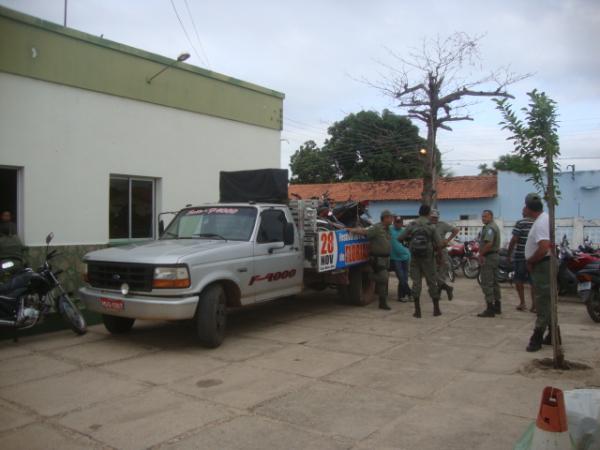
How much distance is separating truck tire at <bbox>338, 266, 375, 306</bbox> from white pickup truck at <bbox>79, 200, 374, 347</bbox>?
1.32 feet

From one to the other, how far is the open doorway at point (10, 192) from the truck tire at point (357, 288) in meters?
5.82

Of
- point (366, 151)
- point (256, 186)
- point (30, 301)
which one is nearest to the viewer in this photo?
point (30, 301)

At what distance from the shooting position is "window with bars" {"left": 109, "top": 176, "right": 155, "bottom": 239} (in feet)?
34.6

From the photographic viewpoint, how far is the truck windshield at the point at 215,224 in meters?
7.84

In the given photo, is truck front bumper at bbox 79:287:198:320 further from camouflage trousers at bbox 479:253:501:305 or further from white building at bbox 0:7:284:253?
camouflage trousers at bbox 479:253:501:305

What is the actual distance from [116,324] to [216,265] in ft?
6.55

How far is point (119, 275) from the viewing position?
22.5 feet

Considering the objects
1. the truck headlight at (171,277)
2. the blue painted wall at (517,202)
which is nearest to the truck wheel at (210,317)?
the truck headlight at (171,277)

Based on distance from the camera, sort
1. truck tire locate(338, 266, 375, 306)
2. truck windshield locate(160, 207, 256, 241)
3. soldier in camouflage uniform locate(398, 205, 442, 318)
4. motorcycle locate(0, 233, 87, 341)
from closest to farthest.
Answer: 1. motorcycle locate(0, 233, 87, 341)
2. truck windshield locate(160, 207, 256, 241)
3. soldier in camouflage uniform locate(398, 205, 442, 318)
4. truck tire locate(338, 266, 375, 306)

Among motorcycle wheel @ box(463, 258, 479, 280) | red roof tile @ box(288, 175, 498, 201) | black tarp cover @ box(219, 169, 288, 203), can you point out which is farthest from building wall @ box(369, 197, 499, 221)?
black tarp cover @ box(219, 169, 288, 203)

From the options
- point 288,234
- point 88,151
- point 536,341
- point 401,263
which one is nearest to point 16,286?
point 88,151

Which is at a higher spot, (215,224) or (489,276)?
(215,224)

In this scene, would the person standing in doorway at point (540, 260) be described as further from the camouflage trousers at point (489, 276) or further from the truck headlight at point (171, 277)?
the truck headlight at point (171, 277)

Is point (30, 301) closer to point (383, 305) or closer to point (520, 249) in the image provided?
point (383, 305)
